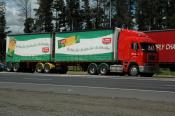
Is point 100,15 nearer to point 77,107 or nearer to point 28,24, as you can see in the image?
point 28,24

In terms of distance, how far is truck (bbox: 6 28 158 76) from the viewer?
42.8 m

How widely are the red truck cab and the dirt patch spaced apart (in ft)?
79.8

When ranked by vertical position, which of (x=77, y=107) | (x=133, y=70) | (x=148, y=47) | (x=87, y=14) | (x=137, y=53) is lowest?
(x=77, y=107)

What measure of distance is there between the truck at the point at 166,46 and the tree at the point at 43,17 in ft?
247

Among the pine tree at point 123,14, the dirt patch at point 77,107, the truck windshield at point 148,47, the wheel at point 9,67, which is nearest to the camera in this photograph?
the dirt patch at point 77,107

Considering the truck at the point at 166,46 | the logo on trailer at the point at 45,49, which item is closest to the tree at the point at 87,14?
the logo on trailer at the point at 45,49

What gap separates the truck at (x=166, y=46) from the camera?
45.2 m

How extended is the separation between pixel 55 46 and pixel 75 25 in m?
71.7

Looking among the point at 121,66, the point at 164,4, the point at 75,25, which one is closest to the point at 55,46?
the point at 121,66

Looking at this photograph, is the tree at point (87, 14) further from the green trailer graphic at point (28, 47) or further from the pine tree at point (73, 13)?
the green trailer graphic at point (28, 47)

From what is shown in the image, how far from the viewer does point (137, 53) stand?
42.6 m

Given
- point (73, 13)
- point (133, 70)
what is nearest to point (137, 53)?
point (133, 70)

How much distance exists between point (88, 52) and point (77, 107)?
30.7m

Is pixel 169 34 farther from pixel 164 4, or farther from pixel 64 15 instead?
pixel 64 15
